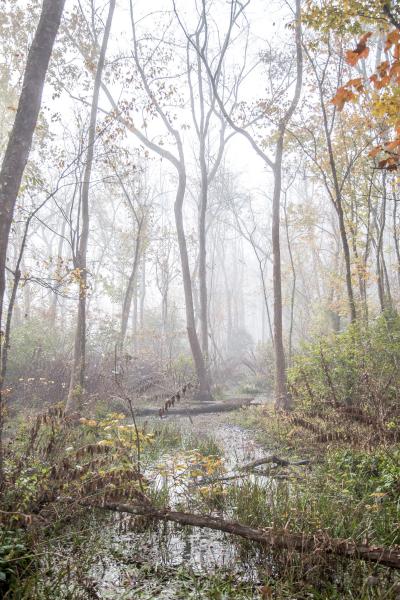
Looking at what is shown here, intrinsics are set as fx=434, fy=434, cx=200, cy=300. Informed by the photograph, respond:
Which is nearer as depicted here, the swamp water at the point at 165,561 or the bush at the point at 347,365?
the swamp water at the point at 165,561

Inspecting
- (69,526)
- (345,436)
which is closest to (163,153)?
(345,436)

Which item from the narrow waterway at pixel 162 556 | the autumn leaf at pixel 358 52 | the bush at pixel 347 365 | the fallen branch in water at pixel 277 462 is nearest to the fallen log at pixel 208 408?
the bush at pixel 347 365

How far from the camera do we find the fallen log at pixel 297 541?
293 cm

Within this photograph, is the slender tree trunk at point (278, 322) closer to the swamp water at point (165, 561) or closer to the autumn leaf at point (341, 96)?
the swamp water at point (165, 561)

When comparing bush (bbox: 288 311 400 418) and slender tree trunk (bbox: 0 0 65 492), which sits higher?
slender tree trunk (bbox: 0 0 65 492)

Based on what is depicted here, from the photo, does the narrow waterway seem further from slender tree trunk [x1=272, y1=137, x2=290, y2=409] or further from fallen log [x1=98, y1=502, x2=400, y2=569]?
slender tree trunk [x1=272, y1=137, x2=290, y2=409]

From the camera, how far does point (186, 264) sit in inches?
569

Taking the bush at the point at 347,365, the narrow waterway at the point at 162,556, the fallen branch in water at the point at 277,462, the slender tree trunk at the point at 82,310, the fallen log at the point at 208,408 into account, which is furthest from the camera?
the fallen log at the point at 208,408

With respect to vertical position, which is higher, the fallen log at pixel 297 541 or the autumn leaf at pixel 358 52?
the autumn leaf at pixel 358 52

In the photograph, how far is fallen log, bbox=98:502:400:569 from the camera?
2.93m

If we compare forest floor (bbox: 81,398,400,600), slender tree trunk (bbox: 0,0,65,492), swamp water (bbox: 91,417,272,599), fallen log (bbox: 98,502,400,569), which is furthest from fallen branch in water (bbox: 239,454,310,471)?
slender tree trunk (bbox: 0,0,65,492)

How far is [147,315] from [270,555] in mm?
25258

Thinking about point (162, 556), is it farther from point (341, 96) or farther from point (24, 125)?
point (24, 125)

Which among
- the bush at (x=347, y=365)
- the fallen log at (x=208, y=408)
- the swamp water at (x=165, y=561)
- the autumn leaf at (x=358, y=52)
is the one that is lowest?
the swamp water at (x=165, y=561)
